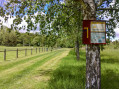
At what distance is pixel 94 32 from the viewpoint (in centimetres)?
334

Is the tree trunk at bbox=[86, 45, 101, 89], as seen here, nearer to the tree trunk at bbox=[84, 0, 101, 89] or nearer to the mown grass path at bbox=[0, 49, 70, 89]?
the tree trunk at bbox=[84, 0, 101, 89]

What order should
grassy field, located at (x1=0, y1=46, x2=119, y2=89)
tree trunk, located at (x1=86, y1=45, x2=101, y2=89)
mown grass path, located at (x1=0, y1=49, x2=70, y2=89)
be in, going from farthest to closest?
mown grass path, located at (x1=0, y1=49, x2=70, y2=89) → grassy field, located at (x1=0, y1=46, x2=119, y2=89) → tree trunk, located at (x1=86, y1=45, x2=101, y2=89)

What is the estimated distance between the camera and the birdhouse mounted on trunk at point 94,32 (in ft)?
10.9

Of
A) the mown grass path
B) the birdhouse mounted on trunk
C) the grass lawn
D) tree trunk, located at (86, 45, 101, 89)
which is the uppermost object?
the birdhouse mounted on trunk

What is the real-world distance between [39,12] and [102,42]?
334cm

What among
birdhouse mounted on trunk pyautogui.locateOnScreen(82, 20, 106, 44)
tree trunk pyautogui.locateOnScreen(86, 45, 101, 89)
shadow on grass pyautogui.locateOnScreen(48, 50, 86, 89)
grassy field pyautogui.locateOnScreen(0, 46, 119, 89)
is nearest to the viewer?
birdhouse mounted on trunk pyautogui.locateOnScreen(82, 20, 106, 44)

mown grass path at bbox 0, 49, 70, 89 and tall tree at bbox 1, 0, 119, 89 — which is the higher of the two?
tall tree at bbox 1, 0, 119, 89

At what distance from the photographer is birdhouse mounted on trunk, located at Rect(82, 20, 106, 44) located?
10.9ft

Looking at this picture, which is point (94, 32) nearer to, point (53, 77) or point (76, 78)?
point (76, 78)

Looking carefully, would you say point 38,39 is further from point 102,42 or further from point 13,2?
point 102,42

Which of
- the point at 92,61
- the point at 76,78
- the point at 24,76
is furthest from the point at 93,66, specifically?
the point at 24,76

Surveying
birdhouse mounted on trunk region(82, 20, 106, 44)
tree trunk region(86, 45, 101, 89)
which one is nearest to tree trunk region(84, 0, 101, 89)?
tree trunk region(86, 45, 101, 89)

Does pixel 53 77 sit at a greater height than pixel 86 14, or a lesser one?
lesser

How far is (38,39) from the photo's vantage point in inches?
237
